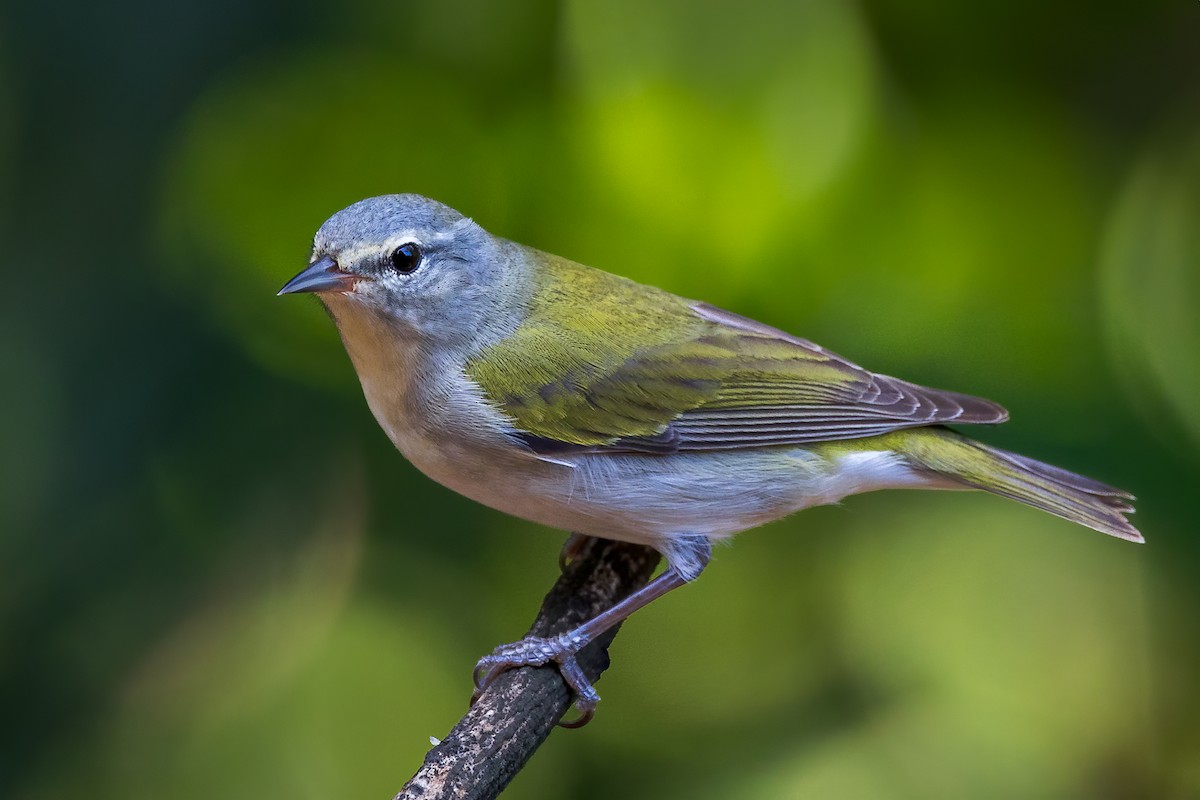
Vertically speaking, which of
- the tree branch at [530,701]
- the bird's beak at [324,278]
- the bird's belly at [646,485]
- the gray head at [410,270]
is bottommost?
the tree branch at [530,701]

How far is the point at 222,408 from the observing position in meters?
3.41

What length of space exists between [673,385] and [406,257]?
2.51ft

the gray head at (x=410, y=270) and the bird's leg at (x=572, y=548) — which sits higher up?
the gray head at (x=410, y=270)

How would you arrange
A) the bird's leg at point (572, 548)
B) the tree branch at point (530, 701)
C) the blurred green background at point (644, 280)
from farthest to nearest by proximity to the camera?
the bird's leg at point (572, 548) < the blurred green background at point (644, 280) < the tree branch at point (530, 701)

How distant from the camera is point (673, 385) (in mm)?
3027

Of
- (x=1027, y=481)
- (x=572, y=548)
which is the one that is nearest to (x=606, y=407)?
(x=572, y=548)

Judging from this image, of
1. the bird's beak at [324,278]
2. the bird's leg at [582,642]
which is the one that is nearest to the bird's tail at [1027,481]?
the bird's leg at [582,642]

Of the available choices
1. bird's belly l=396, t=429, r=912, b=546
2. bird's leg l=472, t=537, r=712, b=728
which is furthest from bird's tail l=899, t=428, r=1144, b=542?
bird's leg l=472, t=537, r=712, b=728

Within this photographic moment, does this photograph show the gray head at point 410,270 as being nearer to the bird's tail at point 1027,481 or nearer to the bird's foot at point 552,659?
the bird's foot at point 552,659

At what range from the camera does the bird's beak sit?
2617 millimetres

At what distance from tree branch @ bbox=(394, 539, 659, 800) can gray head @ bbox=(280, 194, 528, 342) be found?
0.78 metres

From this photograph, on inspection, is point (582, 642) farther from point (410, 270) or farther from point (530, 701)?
point (410, 270)

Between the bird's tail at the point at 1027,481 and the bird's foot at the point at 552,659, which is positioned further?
the bird's tail at the point at 1027,481

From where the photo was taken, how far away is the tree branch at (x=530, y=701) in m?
2.32
